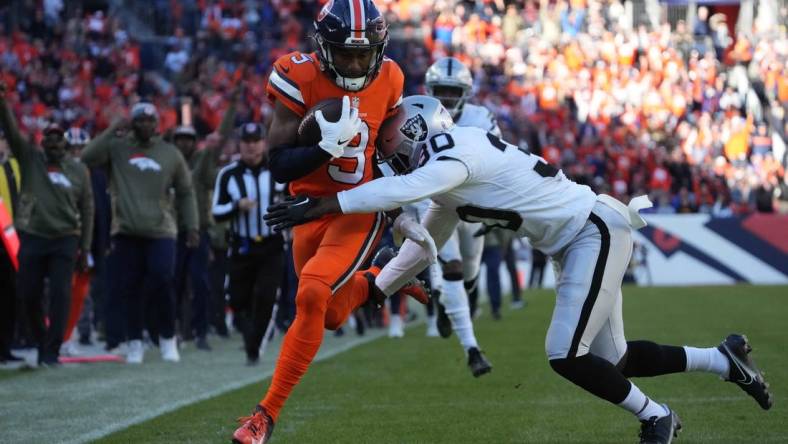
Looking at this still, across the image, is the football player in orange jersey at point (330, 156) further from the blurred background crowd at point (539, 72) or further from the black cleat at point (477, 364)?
the blurred background crowd at point (539, 72)

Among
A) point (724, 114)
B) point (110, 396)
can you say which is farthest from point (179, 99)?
point (110, 396)

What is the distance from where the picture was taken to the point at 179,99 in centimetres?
2397

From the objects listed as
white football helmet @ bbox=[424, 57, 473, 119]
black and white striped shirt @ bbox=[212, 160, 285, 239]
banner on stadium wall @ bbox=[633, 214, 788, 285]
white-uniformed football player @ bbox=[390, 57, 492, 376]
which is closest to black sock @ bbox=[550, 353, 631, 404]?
white-uniformed football player @ bbox=[390, 57, 492, 376]

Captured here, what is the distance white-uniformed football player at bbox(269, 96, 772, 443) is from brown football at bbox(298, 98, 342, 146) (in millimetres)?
338

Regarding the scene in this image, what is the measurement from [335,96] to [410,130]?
1.27 ft

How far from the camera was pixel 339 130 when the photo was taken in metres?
5.38

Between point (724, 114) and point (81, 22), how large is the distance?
45.8 feet

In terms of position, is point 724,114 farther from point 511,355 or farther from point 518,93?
point 511,355

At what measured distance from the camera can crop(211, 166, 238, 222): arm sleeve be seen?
9.96 meters

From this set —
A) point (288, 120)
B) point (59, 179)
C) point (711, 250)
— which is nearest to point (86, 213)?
point (59, 179)

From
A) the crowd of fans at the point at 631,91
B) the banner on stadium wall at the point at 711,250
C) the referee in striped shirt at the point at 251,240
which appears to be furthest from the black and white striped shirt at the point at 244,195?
the crowd of fans at the point at 631,91

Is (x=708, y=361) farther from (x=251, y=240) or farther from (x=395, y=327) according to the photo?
(x=395, y=327)

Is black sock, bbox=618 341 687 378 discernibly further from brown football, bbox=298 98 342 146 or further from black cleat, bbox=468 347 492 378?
black cleat, bbox=468 347 492 378

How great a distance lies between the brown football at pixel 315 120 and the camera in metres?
5.45
